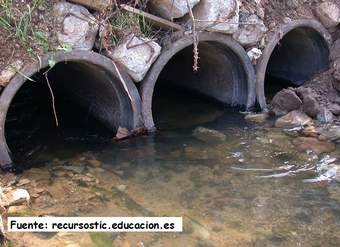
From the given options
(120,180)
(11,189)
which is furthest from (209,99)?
(11,189)

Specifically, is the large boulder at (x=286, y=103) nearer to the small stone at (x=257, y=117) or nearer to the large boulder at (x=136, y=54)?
the small stone at (x=257, y=117)

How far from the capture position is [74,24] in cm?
490

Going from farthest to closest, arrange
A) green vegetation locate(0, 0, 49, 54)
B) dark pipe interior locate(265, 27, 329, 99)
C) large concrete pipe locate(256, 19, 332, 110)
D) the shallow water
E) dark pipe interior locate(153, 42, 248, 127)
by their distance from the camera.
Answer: dark pipe interior locate(265, 27, 329, 99), dark pipe interior locate(153, 42, 248, 127), large concrete pipe locate(256, 19, 332, 110), green vegetation locate(0, 0, 49, 54), the shallow water

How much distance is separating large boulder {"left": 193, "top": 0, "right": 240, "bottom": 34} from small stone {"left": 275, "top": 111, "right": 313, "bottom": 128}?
1278mm

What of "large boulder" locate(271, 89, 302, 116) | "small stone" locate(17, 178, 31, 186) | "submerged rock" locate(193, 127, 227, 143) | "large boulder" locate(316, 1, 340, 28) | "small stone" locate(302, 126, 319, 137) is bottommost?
"small stone" locate(17, 178, 31, 186)

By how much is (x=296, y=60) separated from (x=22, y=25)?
14.1ft

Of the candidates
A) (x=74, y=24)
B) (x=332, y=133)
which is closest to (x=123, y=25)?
(x=74, y=24)

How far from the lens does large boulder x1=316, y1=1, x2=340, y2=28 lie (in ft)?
21.8

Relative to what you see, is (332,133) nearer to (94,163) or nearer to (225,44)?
(225,44)

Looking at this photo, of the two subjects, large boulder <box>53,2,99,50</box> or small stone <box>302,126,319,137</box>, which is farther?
small stone <box>302,126,319,137</box>

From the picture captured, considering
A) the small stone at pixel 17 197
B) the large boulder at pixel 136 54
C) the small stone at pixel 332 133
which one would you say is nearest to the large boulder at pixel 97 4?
the large boulder at pixel 136 54

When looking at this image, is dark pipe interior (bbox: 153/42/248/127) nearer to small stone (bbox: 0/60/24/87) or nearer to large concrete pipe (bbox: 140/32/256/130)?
large concrete pipe (bbox: 140/32/256/130)

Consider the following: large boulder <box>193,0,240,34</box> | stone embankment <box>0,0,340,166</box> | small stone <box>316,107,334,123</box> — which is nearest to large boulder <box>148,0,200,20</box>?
stone embankment <box>0,0,340,166</box>

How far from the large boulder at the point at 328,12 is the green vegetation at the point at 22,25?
379 centimetres
